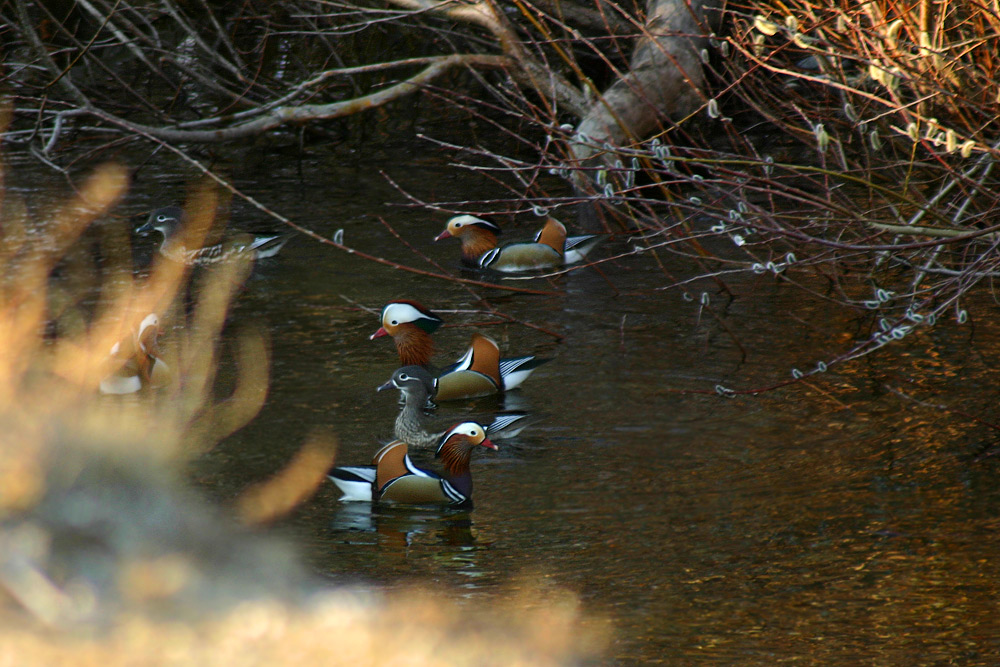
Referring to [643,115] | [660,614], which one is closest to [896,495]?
[660,614]

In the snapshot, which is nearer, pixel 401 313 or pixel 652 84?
pixel 401 313

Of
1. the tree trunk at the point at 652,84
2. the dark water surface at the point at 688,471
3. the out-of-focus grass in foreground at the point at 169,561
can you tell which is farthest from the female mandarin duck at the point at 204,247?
the tree trunk at the point at 652,84

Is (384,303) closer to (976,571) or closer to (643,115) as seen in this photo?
(643,115)

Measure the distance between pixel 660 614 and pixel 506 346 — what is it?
3814mm

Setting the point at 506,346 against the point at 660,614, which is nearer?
the point at 660,614

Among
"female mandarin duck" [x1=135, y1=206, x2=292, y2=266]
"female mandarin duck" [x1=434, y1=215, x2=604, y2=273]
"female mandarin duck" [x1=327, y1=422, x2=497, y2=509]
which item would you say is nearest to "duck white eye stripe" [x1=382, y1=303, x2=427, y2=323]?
"female mandarin duck" [x1=327, y1=422, x2=497, y2=509]

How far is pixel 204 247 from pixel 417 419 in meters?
4.67

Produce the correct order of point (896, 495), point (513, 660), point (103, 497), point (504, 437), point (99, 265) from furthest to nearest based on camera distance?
1. point (99, 265)
2. point (504, 437)
3. point (896, 495)
4. point (513, 660)
5. point (103, 497)

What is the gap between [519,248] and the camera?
11.2 meters

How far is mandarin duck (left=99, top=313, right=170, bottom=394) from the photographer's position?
834 centimetres

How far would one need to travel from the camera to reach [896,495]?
21.5 ft

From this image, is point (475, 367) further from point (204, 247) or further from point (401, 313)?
point (204, 247)

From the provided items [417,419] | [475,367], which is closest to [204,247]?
[475,367]

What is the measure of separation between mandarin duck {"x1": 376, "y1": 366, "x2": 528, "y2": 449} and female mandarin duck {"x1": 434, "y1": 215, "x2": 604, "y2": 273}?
3351 mm
